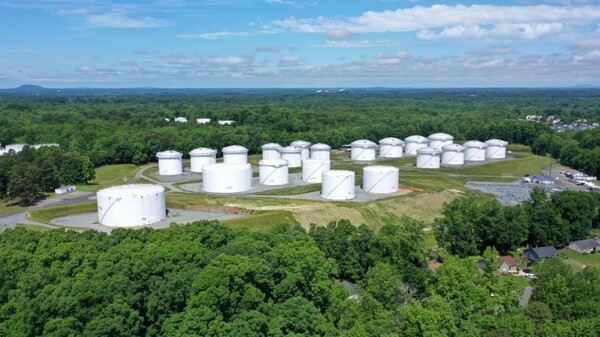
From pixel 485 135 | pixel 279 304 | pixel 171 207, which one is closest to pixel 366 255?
pixel 279 304

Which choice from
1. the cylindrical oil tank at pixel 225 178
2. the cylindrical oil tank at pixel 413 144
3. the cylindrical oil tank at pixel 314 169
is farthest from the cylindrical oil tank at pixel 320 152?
the cylindrical oil tank at pixel 413 144

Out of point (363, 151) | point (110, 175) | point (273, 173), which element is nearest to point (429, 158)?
point (363, 151)

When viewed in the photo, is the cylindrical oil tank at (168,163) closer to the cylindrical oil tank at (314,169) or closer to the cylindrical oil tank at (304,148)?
the cylindrical oil tank at (314,169)

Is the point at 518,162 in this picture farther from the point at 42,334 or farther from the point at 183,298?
the point at 42,334

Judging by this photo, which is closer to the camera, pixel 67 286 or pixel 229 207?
pixel 67 286

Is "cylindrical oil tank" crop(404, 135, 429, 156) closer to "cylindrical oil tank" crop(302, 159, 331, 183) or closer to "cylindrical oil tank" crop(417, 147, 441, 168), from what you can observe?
"cylindrical oil tank" crop(417, 147, 441, 168)

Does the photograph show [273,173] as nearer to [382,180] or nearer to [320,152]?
[382,180]
